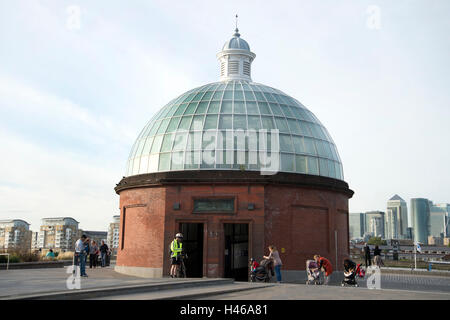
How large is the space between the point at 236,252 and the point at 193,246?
2.91 metres

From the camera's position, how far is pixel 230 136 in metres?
25.4

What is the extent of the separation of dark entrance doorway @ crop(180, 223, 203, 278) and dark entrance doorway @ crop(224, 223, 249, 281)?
204 cm

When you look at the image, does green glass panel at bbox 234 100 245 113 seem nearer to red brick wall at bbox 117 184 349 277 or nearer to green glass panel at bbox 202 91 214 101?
green glass panel at bbox 202 91 214 101

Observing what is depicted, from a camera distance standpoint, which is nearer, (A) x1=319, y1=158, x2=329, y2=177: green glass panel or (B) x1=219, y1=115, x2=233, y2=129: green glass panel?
(B) x1=219, y1=115, x2=233, y2=129: green glass panel

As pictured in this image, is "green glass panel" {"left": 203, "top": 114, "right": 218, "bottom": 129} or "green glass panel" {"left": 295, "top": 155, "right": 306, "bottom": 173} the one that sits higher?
"green glass panel" {"left": 203, "top": 114, "right": 218, "bottom": 129}

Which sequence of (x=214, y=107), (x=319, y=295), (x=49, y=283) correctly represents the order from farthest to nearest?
(x=214, y=107) < (x=49, y=283) < (x=319, y=295)

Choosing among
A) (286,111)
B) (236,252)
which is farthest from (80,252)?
(286,111)

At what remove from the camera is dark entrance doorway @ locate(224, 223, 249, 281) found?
26638mm

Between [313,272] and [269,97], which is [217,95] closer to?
[269,97]

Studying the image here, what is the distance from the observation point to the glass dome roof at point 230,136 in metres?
25.2

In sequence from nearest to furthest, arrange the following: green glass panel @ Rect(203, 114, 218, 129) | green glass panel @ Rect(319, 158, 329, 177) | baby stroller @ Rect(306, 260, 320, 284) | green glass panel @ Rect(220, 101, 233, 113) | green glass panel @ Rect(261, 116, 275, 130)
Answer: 1. baby stroller @ Rect(306, 260, 320, 284)
2. green glass panel @ Rect(203, 114, 218, 129)
3. green glass panel @ Rect(261, 116, 275, 130)
4. green glass panel @ Rect(220, 101, 233, 113)
5. green glass panel @ Rect(319, 158, 329, 177)

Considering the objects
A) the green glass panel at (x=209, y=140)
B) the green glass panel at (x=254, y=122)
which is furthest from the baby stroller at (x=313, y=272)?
the green glass panel at (x=254, y=122)

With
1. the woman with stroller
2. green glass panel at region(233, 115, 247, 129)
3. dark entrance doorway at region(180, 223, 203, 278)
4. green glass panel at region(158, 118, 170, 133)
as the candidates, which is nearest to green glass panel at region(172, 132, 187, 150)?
green glass panel at region(158, 118, 170, 133)
